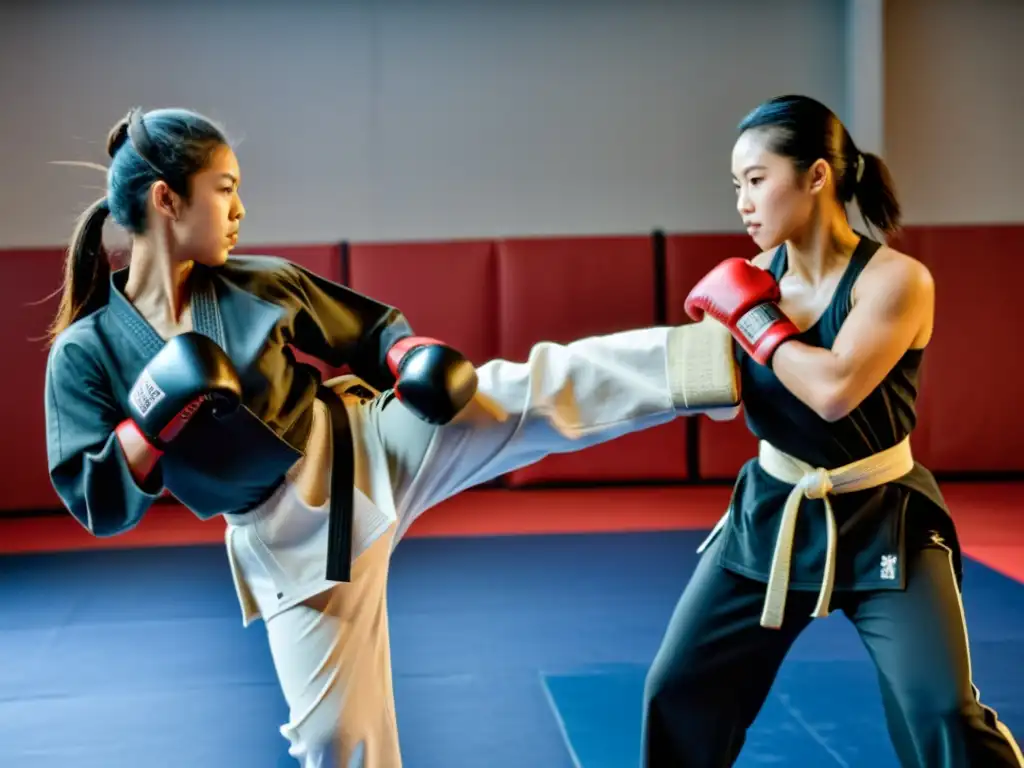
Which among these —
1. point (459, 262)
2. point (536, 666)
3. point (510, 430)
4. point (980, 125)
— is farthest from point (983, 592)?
point (980, 125)

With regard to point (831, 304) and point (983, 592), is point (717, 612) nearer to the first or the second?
point (831, 304)

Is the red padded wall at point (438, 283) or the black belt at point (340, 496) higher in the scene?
the red padded wall at point (438, 283)

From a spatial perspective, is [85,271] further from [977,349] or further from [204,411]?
[977,349]

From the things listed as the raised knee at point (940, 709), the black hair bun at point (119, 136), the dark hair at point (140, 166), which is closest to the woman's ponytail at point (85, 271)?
the dark hair at point (140, 166)

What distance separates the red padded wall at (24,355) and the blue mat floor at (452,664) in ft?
3.24

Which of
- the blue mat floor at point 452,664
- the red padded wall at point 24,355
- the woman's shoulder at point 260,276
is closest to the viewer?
the woman's shoulder at point 260,276

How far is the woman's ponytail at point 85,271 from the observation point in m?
2.04

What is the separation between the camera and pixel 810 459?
78.6 inches

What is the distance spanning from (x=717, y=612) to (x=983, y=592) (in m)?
2.33

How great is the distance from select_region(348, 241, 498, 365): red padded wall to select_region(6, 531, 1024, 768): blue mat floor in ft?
5.02

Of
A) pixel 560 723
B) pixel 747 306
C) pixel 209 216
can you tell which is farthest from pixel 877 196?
pixel 560 723

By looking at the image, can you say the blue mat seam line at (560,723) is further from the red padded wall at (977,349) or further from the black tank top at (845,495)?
the red padded wall at (977,349)

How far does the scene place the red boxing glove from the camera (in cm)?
191

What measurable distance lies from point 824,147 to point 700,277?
147 inches
